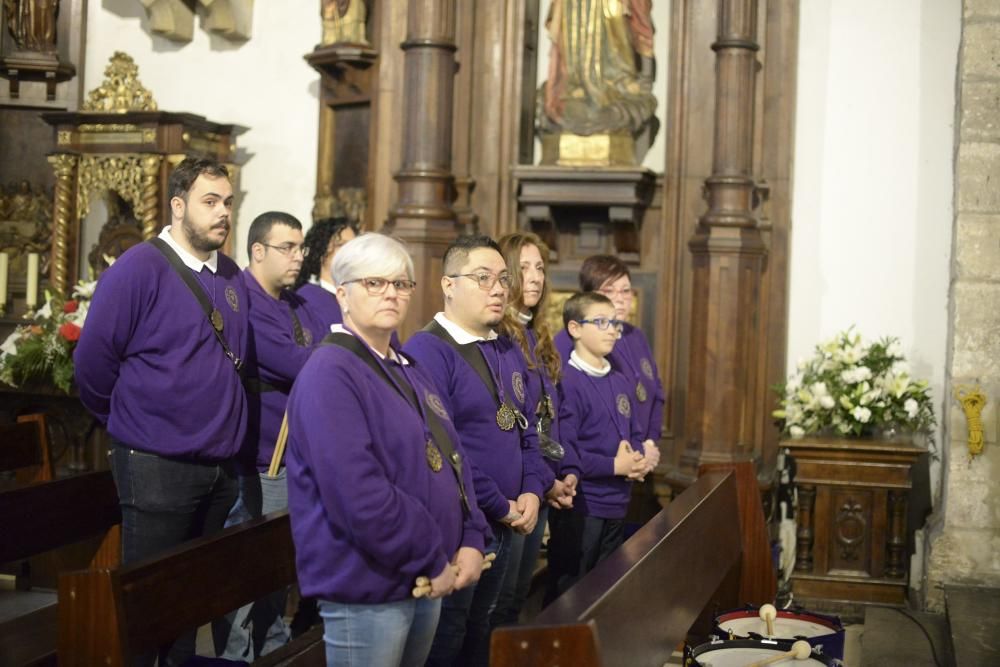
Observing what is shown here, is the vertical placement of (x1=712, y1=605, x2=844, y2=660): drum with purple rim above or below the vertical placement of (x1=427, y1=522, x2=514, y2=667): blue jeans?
below

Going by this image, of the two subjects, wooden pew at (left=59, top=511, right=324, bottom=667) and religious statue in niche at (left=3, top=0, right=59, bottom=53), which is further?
religious statue in niche at (left=3, top=0, right=59, bottom=53)

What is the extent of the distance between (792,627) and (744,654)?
0.45 metres

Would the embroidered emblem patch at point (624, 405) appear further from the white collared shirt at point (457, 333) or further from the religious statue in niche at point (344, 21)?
the religious statue in niche at point (344, 21)

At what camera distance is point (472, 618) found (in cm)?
316

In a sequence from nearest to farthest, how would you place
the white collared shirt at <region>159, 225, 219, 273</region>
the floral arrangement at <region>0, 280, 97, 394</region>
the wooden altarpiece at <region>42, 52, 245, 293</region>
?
1. the white collared shirt at <region>159, 225, 219, 273</region>
2. the floral arrangement at <region>0, 280, 97, 394</region>
3. the wooden altarpiece at <region>42, 52, 245, 293</region>

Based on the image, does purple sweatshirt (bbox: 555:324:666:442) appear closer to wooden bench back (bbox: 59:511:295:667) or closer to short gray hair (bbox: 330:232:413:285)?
wooden bench back (bbox: 59:511:295:667)

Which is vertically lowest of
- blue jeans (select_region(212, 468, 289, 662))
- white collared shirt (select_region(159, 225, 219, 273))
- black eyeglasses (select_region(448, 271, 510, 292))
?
blue jeans (select_region(212, 468, 289, 662))

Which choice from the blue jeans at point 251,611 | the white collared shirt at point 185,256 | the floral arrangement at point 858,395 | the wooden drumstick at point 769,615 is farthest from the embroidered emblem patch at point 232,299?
the floral arrangement at point 858,395

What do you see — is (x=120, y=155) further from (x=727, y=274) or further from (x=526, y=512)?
(x=526, y=512)

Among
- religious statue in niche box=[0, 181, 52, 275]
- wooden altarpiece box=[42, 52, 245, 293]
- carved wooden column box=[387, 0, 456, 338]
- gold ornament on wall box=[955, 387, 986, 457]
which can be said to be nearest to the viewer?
gold ornament on wall box=[955, 387, 986, 457]

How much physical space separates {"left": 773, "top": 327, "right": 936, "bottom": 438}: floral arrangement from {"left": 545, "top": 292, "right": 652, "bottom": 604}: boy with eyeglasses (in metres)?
1.62

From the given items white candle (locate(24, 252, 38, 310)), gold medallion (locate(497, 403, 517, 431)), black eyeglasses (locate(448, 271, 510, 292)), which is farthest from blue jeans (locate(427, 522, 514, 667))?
white candle (locate(24, 252, 38, 310))

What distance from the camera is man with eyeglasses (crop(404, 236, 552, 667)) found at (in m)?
3.16

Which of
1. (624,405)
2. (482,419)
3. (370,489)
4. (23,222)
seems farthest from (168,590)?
(23,222)
